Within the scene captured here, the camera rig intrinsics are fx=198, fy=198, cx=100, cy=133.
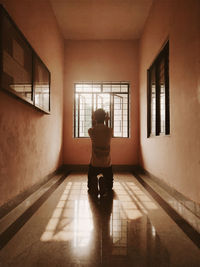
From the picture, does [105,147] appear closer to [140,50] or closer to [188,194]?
[188,194]

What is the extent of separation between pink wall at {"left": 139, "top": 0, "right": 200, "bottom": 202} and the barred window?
71.8 inches

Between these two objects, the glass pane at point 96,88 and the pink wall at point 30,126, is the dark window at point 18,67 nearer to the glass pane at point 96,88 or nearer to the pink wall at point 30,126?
the pink wall at point 30,126

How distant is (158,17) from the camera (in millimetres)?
3508

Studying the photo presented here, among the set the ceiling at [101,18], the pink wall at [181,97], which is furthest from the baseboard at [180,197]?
the ceiling at [101,18]

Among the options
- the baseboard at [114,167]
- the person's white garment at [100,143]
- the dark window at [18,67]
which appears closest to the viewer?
the dark window at [18,67]

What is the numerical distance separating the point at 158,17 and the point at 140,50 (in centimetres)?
155

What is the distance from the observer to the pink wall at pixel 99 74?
5234 millimetres

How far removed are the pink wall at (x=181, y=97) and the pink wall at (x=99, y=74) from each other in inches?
63.4

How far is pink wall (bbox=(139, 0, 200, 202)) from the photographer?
2.00 metres

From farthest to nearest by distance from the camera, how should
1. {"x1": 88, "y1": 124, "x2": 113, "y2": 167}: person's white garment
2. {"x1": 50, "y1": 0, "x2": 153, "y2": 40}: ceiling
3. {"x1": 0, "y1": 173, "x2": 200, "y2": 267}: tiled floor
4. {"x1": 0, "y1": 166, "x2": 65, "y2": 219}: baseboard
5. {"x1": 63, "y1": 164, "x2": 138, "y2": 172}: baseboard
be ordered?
{"x1": 63, "y1": 164, "x2": 138, "y2": 172}: baseboard < {"x1": 50, "y1": 0, "x2": 153, "y2": 40}: ceiling < {"x1": 88, "y1": 124, "x2": 113, "y2": 167}: person's white garment < {"x1": 0, "y1": 166, "x2": 65, "y2": 219}: baseboard < {"x1": 0, "y1": 173, "x2": 200, "y2": 267}: tiled floor

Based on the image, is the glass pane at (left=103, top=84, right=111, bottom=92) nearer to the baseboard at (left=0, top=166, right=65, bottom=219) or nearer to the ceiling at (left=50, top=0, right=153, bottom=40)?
the ceiling at (left=50, top=0, right=153, bottom=40)

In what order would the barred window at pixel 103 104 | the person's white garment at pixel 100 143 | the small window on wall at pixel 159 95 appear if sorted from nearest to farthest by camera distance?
1. the person's white garment at pixel 100 143
2. the small window on wall at pixel 159 95
3. the barred window at pixel 103 104

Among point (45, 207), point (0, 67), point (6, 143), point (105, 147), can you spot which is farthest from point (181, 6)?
point (45, 207)

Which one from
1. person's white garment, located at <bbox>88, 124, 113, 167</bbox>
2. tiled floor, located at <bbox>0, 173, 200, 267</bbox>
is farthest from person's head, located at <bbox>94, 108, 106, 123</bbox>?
tiled floor, located at <bbox>0, 173, 200, 267</bbox>
